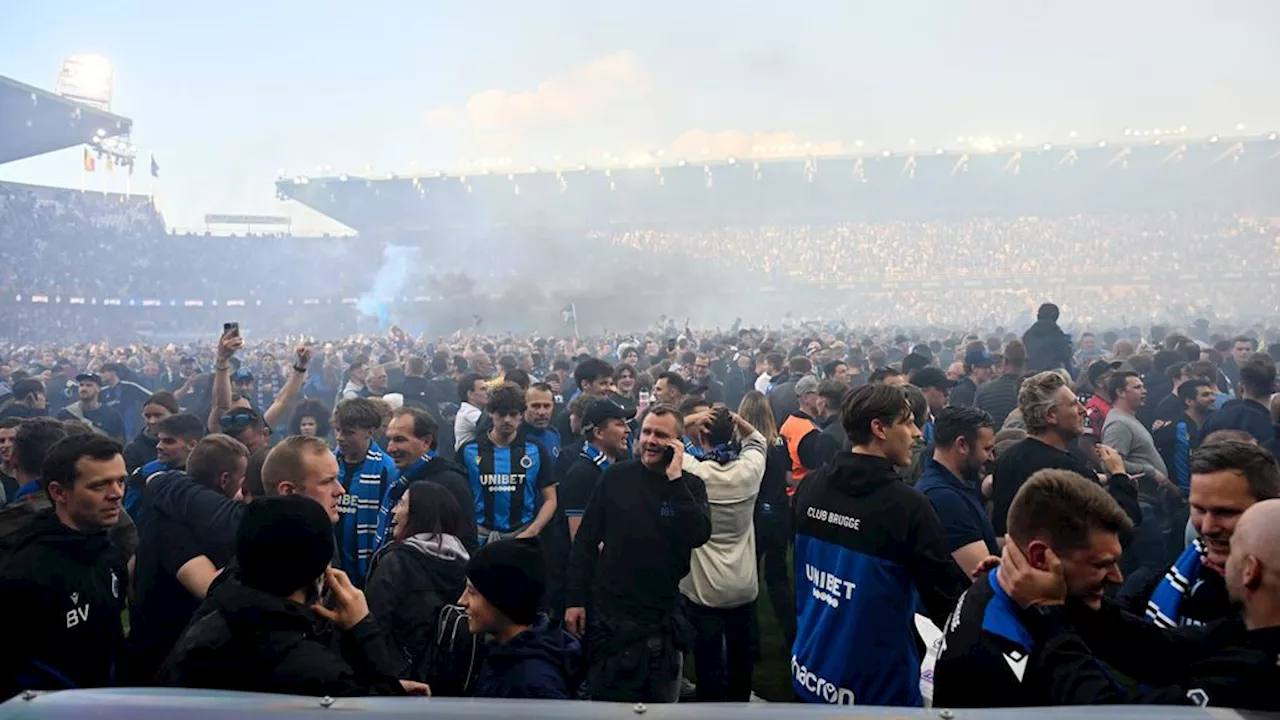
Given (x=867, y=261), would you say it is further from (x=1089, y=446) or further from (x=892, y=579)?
(x=892, y=579)

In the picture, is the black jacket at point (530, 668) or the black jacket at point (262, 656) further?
the black jacket at point (530, 668)

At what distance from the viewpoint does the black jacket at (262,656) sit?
211 centimetres

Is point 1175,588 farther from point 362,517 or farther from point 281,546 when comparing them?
point 362,517

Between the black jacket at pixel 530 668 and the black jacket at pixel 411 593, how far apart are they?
31.0 inches

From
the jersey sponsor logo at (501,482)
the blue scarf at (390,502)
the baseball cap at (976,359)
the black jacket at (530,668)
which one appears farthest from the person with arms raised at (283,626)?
the baseball cap at (976,359)

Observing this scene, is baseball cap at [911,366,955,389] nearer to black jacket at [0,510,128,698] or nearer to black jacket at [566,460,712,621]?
black jacket at [566,460,712,621]

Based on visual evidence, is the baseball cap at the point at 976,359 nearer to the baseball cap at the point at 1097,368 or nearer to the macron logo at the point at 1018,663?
the baseball cap at the point at 1097,368

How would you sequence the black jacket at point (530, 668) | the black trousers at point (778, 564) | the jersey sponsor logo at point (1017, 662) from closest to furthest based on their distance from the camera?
the jersey sponsor logo at point (1017, 662) → the black jacket at point (530, 668) → the black trousers at point (778, 564)

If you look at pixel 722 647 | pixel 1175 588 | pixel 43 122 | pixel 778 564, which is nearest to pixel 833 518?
pixel 1175 588

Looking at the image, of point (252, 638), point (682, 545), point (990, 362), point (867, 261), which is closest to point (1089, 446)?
point (990, 362)

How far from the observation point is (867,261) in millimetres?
58094

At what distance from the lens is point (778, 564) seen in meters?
6.50

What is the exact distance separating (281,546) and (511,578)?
67cm

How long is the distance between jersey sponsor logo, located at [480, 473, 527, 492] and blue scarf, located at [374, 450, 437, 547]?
653mm
